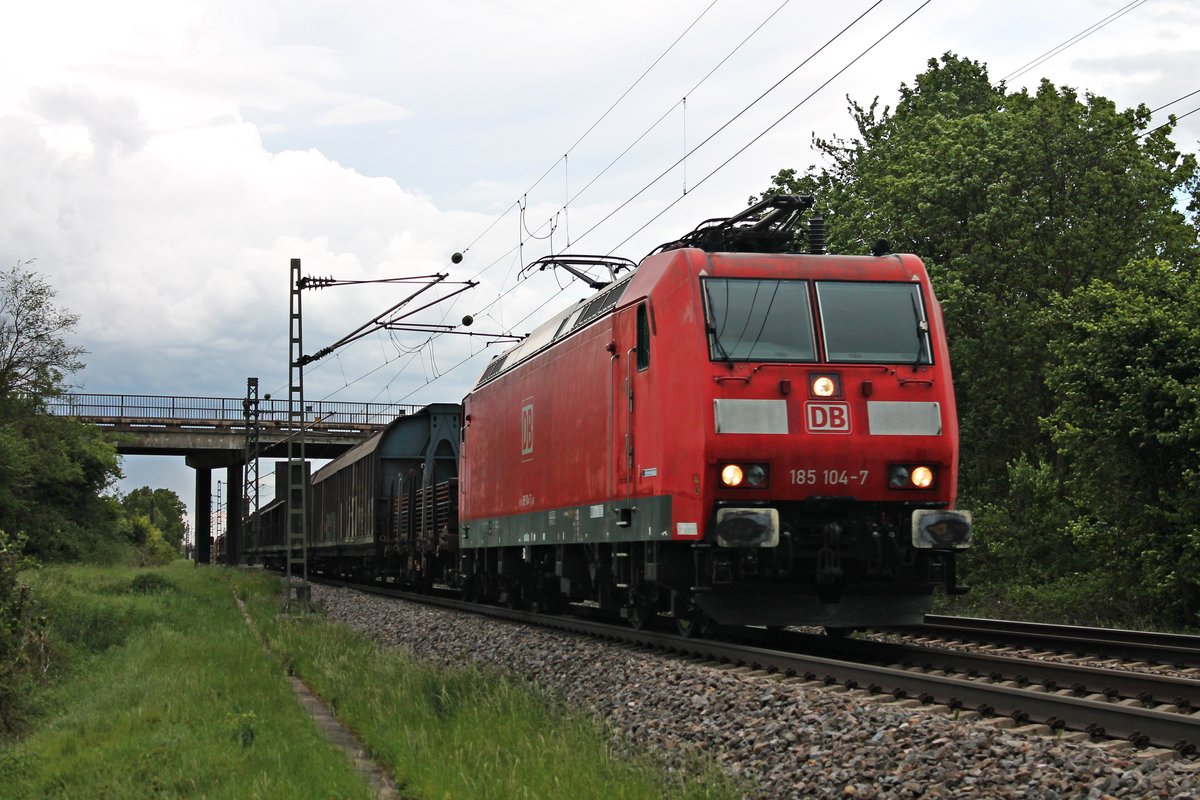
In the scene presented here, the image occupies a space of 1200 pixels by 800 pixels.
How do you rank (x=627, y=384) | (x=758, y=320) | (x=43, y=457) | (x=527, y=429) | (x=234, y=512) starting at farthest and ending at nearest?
1. (x=234, y=512)
2. (x=43, y=457)
3. (x=527, y=429)
4. (x=627, y=384)
5. (x=758, y=320)

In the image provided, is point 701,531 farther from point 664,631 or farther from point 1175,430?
point 1175,430

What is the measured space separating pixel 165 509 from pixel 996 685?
186883 mm

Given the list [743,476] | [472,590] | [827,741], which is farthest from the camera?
[472,590]

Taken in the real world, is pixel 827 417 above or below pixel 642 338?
below

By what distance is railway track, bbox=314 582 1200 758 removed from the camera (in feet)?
23.3

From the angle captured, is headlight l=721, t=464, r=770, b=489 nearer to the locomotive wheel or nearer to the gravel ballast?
the gravel ballast

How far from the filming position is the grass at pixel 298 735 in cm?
731

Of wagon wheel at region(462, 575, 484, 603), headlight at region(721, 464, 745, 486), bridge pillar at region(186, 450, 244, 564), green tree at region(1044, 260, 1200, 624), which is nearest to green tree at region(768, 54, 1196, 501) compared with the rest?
green tree at region(1044, 260, 1200, 624)

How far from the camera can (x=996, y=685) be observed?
30.4 ft

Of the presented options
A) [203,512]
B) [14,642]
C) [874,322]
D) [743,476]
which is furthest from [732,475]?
[203,512]

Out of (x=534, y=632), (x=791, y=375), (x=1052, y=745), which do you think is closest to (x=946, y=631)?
(x=791, y=375)

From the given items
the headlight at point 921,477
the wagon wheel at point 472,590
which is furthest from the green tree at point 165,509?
the headlight at point 921,477

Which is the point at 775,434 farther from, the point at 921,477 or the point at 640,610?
the point at 640,610

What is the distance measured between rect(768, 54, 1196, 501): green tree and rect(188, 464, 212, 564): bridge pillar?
180ft
